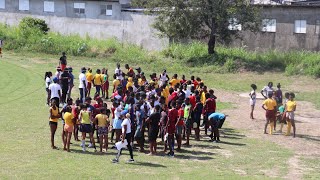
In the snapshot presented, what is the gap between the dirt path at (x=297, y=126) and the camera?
23908 millimetres

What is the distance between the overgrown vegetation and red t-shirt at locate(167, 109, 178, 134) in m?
20.8

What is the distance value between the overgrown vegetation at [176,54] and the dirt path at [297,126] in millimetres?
7449

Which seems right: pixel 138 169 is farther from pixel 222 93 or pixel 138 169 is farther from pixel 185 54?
pixel 185 54

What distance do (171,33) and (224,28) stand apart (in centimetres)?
356

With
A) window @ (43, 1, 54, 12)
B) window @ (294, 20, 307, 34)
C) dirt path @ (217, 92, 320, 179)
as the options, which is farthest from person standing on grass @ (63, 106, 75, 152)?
window @ (43, 1, 54, 12)

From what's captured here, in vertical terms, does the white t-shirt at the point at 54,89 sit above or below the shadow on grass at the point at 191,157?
above

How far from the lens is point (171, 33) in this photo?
44.1 meters

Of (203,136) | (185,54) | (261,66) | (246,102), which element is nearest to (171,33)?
(185,54)

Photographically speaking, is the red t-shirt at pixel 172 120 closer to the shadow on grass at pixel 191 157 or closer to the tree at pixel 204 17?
the shadow on grass at pixel 191 157

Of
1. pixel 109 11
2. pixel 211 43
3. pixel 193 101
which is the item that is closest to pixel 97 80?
pixel 193 101

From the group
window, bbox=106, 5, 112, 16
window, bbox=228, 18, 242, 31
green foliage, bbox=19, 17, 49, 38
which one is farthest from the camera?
window, bbox=106, 5, 112, 16

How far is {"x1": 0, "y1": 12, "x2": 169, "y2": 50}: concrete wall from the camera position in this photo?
49.9 m

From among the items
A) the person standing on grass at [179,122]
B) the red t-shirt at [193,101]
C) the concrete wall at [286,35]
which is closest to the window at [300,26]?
the concrete wall at [286,35]

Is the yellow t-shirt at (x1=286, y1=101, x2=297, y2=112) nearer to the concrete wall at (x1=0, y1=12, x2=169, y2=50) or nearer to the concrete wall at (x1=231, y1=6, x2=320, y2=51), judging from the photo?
the concrete wall at (x1=231, y1=6, x2=320, y2=51)
